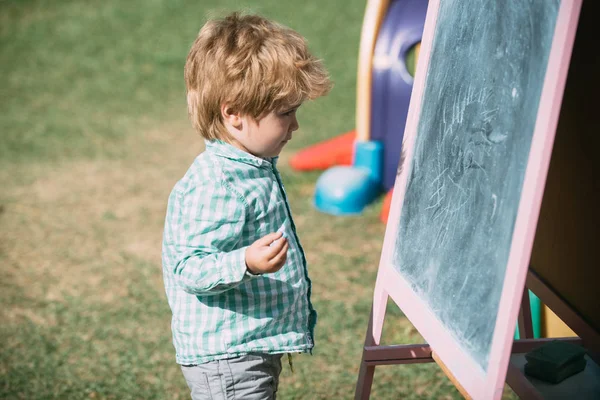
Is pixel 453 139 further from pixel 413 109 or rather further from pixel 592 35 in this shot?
pixel 592 35

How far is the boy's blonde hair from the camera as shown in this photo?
77.4 inches

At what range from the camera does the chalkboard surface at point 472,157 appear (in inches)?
62.7

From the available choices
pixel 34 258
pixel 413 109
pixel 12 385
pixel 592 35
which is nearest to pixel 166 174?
pixel 34 258

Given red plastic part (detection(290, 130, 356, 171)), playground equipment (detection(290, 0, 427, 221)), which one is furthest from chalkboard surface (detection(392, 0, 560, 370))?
red plastic part (detection(290, 130, 356, 171))

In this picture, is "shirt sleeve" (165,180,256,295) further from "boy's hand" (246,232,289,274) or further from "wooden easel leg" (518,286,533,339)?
"wooden easel leg" (518,286,533,339)

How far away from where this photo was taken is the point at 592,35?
6.49 feet

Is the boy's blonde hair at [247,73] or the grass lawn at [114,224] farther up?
the boy's blonde hair at [247,73]

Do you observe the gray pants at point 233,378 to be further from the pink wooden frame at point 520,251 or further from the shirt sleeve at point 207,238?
the pink wooden frame at point 520,251

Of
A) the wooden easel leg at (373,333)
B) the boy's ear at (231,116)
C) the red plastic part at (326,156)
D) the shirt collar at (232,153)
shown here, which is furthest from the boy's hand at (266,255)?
the red plastic part at (326,156)

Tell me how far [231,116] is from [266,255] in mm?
450

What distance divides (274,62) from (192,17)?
1111 cm

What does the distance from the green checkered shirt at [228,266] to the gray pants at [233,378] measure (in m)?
0.04

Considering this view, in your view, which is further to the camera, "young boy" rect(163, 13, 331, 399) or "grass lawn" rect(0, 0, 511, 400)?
"grass lawn" rect(0, 0, 511, 400)

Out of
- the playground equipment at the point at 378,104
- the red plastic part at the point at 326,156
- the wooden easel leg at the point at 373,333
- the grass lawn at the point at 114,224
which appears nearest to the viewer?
the wooden easel leg at the point at 373,333
